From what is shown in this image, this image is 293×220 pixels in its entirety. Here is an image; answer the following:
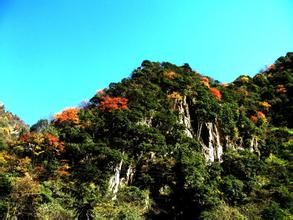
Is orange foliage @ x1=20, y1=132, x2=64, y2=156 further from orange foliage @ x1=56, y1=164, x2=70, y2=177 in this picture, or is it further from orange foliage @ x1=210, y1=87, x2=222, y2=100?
orange foliage @ x1=210, y1=87, x2=222, y2=100

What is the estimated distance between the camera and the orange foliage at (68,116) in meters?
35.0

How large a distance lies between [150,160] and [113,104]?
6.00 metres

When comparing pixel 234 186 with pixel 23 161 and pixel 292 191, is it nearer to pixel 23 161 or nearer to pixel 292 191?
pixel 292 191

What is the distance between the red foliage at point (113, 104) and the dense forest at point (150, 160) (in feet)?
0.28

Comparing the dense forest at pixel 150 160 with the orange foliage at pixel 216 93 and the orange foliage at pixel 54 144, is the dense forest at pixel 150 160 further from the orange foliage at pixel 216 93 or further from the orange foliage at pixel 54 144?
the orange foliage at pixel 216 93

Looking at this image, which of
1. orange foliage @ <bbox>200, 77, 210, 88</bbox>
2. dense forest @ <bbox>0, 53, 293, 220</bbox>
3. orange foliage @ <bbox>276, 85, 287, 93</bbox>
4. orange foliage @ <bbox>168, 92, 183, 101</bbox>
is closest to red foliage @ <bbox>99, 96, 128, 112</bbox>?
dense forest @ <bbox>0, 53, 293, 220</bbox>

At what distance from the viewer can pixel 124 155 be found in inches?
1228

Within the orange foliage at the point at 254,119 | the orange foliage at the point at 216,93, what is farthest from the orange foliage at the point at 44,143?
the orange foliage at the point at 254,119

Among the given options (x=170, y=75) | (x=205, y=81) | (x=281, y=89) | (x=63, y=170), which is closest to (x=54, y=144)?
(x=63, y=170)

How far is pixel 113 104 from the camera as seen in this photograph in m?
35.5

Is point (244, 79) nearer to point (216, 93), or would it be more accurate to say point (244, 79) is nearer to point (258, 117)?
point (258, 117)

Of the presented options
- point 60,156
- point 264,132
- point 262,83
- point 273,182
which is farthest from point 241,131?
point 60,156

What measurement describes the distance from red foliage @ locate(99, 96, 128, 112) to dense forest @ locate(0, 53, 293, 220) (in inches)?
3.4

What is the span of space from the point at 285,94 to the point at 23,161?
3075 centimetres
